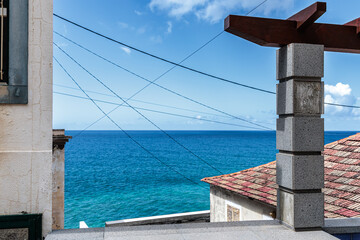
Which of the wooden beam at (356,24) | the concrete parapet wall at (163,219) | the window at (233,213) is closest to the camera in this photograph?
the wooden beam at (356,24)

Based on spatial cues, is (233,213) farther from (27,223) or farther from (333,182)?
(27,223)

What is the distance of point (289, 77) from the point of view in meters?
4.35

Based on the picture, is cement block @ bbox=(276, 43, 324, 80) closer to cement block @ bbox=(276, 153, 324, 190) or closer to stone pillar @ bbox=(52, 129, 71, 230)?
cement block @ bbox=(276, 153, 324, 190)

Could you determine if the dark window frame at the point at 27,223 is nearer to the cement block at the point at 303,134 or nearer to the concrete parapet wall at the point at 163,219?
the cement block at the point at 303,134

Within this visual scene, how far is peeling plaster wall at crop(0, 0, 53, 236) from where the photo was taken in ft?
12.5

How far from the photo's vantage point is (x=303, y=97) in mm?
4281

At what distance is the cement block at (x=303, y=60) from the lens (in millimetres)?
4258

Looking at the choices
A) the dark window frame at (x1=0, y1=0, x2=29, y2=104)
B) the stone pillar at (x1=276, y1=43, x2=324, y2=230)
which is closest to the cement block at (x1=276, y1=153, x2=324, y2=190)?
the stone pillar at (x1=276, y1=43, x2=324, y2=230)

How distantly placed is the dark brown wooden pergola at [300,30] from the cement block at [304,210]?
88.3 inches

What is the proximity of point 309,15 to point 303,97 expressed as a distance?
1.15 metres

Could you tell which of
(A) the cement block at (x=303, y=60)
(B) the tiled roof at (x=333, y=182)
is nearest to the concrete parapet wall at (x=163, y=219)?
(B) the tiled roof at (x=333, y=182)

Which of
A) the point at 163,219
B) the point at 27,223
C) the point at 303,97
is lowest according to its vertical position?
the point at 163,219

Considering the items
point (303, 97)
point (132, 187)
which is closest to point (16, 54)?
point (303, 97)

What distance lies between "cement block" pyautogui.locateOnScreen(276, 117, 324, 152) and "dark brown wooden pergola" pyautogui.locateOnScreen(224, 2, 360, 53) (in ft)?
3.87
